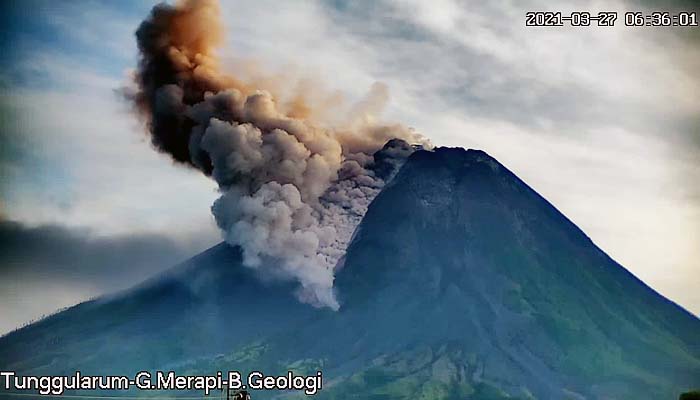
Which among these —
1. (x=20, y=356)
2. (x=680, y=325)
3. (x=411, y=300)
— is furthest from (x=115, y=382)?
(x=680, y=325)

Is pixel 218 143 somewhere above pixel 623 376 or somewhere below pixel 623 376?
above

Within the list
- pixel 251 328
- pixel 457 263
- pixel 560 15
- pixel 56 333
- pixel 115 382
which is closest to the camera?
pixel 560 15

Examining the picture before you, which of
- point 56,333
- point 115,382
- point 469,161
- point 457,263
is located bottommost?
point 115,382

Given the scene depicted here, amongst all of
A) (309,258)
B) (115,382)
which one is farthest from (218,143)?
(115,382)

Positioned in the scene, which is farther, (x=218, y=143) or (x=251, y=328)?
(x=251, y=328)

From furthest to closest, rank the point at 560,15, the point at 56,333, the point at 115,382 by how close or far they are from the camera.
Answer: the point at 56,333, the point at 115,382, the point at 560,15

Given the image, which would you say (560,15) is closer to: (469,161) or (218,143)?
(218,143)
